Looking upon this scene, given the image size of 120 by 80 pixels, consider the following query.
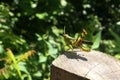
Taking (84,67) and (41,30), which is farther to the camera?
(41,30)

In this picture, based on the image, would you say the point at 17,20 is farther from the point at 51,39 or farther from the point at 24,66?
the point at 24,66

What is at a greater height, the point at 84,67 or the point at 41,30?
the point at 84,67

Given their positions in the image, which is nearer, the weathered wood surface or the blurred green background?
the weathered wood surface

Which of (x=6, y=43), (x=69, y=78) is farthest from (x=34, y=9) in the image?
(x=69, y=78)

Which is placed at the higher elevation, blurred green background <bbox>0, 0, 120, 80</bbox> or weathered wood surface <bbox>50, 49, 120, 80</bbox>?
weathered wood surface <bbox>50, 49, 120, 80</bbox>

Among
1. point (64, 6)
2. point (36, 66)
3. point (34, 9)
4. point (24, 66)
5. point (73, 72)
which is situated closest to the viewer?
point (73, 72)
